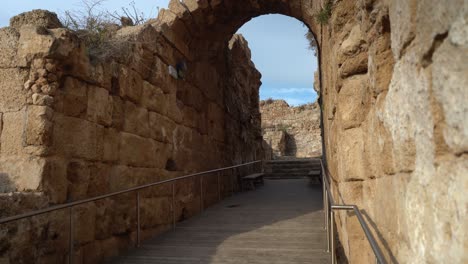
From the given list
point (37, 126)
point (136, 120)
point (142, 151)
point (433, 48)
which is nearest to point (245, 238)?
point (142, 151)

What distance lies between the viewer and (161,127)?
5602 mm

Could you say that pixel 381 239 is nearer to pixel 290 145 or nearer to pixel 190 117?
pixel 190 117

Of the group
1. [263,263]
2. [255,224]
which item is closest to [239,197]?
[255,224]

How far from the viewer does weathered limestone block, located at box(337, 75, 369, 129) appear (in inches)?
118

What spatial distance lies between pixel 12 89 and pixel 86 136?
806mm

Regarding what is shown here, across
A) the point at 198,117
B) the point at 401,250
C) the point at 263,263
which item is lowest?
the point at 263,263

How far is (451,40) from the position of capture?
1152 mm

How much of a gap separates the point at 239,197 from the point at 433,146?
735 centimetres

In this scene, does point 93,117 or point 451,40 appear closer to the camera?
point 451,40

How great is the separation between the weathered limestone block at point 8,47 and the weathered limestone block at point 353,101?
9.94ft

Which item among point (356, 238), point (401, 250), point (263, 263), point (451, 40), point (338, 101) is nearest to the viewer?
point (451, 40)

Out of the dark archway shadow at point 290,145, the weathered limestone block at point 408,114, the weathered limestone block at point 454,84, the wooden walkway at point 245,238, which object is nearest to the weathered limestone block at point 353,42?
the weathered limestone block at point 408,114

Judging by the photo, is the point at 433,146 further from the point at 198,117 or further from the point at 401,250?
the point at 198,117

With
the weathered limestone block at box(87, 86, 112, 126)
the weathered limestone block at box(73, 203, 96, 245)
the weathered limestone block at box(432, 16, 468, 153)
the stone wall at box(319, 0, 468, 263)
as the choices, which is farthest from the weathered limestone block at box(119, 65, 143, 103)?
the weathered limestone block at box(432, 16, 468, 153)
